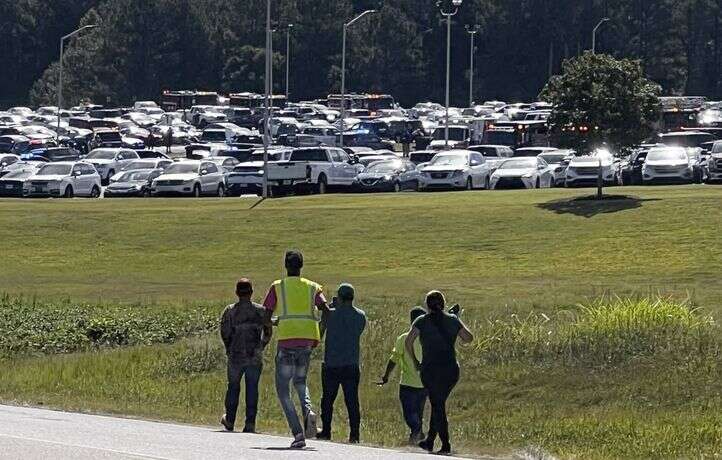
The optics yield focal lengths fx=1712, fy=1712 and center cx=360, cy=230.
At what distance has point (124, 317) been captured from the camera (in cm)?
3109

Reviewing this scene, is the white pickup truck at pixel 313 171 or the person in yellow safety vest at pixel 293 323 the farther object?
the white pickup truck at pixel 313 171

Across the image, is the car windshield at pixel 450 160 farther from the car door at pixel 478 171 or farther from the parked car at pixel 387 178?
the parked car at pixel 387 178

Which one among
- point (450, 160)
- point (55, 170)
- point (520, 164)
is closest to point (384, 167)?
point (450, 160)

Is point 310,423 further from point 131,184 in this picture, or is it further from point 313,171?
point 131,184

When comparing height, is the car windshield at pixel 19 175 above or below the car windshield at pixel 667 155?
below

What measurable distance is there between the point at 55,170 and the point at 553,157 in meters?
18.9

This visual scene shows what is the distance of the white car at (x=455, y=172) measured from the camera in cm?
6062

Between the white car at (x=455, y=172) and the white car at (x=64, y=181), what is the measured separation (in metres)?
12.7

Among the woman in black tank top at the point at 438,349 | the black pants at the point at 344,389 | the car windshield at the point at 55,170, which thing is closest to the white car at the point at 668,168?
the car windshield at the point at 55,170

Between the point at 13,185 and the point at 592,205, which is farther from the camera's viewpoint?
the point at 13,185

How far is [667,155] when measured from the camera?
58906 mm

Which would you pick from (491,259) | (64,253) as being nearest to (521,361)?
(491,259)

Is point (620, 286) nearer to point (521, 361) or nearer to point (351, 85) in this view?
point (521, 361)

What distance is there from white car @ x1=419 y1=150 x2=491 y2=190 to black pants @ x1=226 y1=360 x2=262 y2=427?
42471 mm
